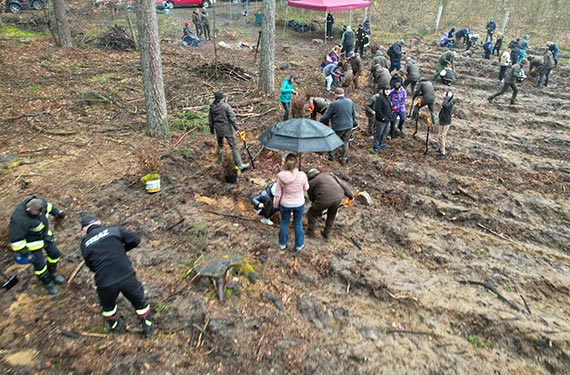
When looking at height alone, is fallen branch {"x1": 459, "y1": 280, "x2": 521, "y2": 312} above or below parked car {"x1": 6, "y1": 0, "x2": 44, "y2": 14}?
below

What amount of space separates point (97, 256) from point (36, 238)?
4.86ft

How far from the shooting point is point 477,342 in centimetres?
479

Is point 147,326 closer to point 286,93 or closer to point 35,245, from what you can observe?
point 35,245

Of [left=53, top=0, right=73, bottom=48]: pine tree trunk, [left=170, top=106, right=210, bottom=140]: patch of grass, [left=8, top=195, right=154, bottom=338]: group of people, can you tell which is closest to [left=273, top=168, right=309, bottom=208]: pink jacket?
[left=8, top=195, right=154, bottom=338]: group of people

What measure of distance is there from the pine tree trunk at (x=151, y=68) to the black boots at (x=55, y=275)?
16.1 feet

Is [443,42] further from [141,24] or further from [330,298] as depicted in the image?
[330,298]

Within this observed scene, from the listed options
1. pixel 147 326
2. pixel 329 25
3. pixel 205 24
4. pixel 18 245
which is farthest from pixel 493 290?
pixel 329 25

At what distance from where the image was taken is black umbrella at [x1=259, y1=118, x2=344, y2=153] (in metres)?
6.23

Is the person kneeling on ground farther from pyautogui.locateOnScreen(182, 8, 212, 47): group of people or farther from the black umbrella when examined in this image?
pyautogui.locateOnScreen(182, 8, 212, 47): group of people

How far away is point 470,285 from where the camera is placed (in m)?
5.69

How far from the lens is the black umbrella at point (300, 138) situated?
6227 mm

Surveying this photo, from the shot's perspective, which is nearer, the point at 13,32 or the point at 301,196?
the point at 301,196

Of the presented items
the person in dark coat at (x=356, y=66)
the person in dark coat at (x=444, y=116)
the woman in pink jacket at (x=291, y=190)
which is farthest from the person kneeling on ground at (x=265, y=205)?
the person in dark coat at (x=356, y=66)

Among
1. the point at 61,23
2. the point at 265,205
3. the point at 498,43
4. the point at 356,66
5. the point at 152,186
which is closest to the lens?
the point at 265,205
